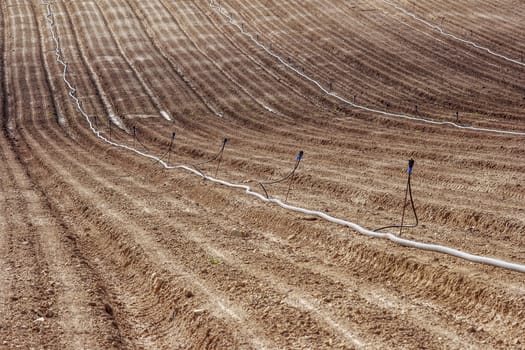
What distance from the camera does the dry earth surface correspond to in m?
8.01

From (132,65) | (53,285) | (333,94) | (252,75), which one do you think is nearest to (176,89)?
(252,75)

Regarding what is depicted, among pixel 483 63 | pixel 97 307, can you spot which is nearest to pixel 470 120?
pixel 483 63

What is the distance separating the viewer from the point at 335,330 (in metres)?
7.57

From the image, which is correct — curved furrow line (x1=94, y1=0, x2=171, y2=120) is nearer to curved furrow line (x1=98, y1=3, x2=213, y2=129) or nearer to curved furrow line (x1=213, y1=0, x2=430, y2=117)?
curved furrow line (x1=98, y1=3, x2=213, y2=129)

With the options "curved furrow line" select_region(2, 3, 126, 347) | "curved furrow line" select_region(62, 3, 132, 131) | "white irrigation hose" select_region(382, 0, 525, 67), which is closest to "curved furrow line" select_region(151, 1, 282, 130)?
"curved furrow line" select_region(62, 3, 132, 131)

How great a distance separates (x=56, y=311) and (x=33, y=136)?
19.6m

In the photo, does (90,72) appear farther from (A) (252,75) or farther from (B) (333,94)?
(B) (333,94)

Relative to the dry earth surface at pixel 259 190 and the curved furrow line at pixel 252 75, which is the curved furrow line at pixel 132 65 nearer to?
the dry earth surface at pixel 259 190

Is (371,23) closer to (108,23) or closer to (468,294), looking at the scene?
(108,23)

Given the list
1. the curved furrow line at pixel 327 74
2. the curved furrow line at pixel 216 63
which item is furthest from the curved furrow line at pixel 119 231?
the curved furrow line at pixel 327 74

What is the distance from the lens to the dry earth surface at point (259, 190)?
26.3 feet

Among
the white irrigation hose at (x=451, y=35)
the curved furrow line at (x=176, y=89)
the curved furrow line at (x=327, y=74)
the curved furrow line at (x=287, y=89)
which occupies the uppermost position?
the white irrigation hose at (x=451, y=35)

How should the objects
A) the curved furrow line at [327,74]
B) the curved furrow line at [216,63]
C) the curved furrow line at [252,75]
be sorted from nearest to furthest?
the curved furrow line at [216,63], the curved furrow line at [252,75], the curved furrow line at [327,74]

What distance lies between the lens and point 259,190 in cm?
1507
